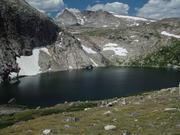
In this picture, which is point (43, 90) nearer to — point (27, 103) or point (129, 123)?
point (27, 103)

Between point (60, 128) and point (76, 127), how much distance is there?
1970 mm

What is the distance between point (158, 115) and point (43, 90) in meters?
151

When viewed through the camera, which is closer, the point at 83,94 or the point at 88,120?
the point at 88,120

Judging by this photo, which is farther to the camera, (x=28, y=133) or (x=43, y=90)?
(x=43, y=90)

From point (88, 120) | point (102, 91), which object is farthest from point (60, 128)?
point (102, 91)

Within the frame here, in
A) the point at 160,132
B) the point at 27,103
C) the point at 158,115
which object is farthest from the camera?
the point at 27,103

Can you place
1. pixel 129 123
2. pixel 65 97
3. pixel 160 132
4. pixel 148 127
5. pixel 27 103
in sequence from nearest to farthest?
1. pixel 160 132
2. pixel 148 127
3. pixel 129 123
4. pixel 27 103
5. pixel 65 97

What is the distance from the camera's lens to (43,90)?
199m

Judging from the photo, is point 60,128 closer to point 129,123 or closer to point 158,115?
point 129,123

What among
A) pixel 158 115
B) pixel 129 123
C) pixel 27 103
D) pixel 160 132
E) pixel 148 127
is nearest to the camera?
pixel 160 132

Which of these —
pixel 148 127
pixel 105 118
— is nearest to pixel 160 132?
pixel 148 127

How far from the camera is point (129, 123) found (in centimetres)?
4825

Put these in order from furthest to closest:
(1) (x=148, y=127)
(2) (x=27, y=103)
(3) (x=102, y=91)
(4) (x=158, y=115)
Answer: (3) (x=102, y=91), (2) (x=27, y=103), (4) (x=158, y=115), (1) (x=148, y=127)

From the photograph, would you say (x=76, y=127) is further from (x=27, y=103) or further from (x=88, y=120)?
(x=27, y=103)
